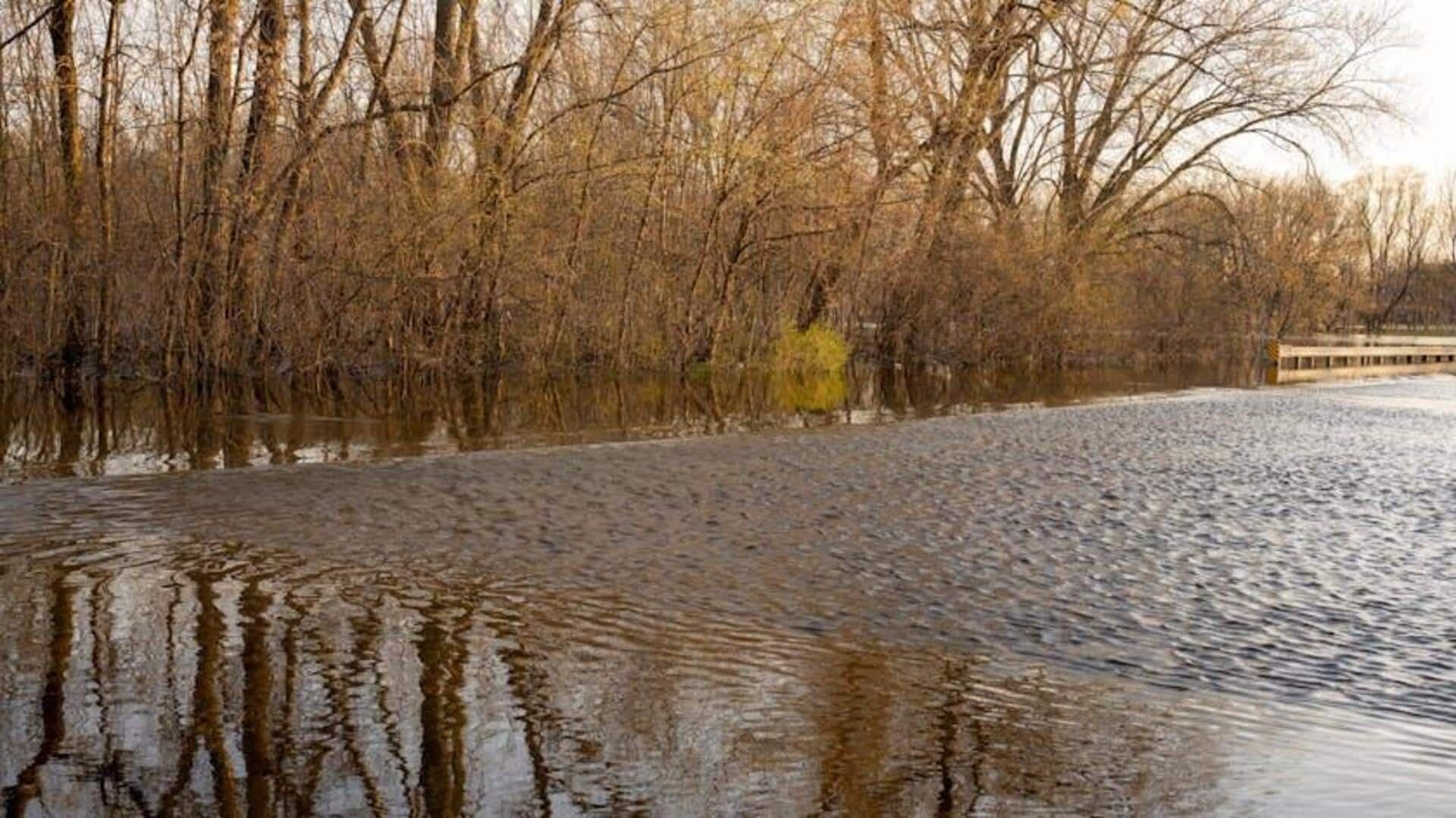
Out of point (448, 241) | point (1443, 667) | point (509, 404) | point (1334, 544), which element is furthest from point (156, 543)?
point (448, 241)

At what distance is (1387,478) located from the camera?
44.2 feet

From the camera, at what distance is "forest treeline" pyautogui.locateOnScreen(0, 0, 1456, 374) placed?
19438 mm

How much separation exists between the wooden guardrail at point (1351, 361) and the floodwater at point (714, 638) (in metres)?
25.4

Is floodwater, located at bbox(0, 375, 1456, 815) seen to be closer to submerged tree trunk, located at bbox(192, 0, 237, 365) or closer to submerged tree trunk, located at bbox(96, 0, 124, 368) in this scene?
submerged tree trunk, located at bbox(192, 0, 237, 365)

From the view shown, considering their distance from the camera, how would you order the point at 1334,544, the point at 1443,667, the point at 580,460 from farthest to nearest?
the point at 580,460 → the point at 1334,544 → the point at 1443,667

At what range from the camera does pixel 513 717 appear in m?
5.33

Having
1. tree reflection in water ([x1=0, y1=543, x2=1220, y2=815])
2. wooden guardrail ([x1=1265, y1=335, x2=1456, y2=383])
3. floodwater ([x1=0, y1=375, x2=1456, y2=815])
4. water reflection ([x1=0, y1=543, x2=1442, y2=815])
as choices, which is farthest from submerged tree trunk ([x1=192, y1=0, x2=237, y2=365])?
wooden guardrail ([x1=1265, y1=335, x2=1456, y2=383])

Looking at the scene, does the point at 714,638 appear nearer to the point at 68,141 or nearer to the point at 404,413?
the point at 404,413

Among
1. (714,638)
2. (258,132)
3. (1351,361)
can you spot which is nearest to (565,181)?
(258,132)

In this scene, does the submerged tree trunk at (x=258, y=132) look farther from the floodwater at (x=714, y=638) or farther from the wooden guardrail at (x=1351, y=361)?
the wooden guardrail at (x=1351, y=361)

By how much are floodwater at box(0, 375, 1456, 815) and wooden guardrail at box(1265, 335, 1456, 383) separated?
25392 mm

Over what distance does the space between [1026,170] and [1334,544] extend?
3179 centimetres

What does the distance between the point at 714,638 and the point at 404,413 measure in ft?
39.0

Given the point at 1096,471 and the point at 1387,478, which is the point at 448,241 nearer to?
the point at 1096,471
